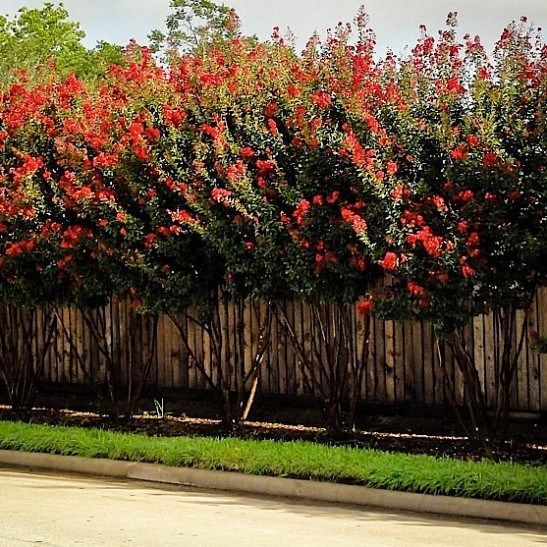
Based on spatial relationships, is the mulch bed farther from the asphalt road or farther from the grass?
the asphalt road

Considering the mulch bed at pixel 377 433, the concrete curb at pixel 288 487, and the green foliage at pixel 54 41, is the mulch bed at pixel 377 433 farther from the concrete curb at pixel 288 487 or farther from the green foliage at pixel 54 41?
the green foliage at pixel 54 41

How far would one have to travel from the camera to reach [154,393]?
16.4 meters

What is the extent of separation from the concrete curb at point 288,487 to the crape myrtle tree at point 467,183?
1886 mm

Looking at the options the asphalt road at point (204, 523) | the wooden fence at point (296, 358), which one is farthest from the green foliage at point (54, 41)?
the asphalt road at point (204, 523)

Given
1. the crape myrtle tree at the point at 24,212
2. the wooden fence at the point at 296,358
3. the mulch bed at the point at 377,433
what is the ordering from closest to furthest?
1. the mulch bed at the point at 377,433
2. the wooden fence at the point at 296,358
3. the crape myrtle tree at the point at 24,212

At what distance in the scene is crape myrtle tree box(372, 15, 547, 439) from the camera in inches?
433

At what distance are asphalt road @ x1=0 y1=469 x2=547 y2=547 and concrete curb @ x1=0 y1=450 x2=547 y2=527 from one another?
212 millimetres

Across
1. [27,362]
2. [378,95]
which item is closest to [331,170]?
[378,95]

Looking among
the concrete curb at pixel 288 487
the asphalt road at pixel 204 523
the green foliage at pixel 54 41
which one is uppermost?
the green foliage at pixel 54 41

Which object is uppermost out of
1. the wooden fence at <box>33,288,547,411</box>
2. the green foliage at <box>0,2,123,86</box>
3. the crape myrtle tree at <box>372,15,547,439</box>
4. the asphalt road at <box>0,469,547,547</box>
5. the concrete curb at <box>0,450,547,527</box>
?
the green foliage at <box>0,2,123,86</box>

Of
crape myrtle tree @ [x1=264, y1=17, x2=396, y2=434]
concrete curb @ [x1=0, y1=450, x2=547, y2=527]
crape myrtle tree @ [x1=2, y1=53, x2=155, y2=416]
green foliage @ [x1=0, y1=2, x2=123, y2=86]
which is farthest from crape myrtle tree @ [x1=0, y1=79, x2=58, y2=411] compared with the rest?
green foliage @ [x1=0, y1=2, x2=123, y2=86]

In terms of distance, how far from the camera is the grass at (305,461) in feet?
32.7

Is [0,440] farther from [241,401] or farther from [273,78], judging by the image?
[273,78]

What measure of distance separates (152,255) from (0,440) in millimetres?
2765
